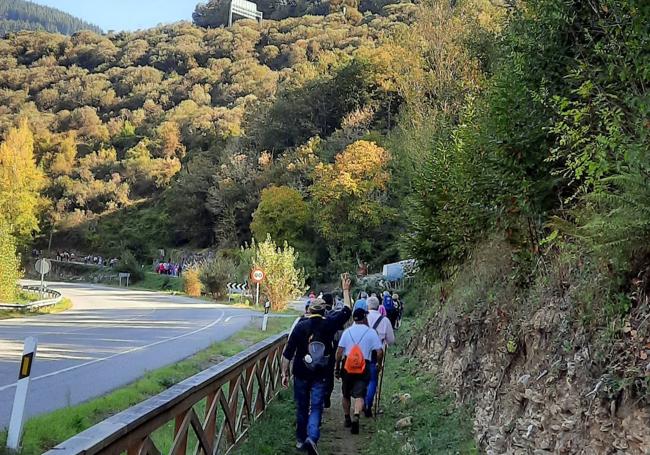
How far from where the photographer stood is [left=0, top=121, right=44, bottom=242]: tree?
1784 inches

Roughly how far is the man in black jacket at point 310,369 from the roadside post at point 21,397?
Result: 2.78 meters

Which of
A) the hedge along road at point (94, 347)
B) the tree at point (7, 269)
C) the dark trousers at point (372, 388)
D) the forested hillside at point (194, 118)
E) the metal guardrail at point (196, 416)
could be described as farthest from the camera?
the forested hillside at point (194, 118)

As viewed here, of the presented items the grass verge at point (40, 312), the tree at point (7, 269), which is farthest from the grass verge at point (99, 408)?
the tree at point (7, 269)

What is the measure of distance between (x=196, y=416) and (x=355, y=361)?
3.96 meters

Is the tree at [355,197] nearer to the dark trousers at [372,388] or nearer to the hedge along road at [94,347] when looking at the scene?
the hedge along road at [94,347]

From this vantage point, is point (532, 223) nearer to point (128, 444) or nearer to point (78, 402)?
point (128, 444)

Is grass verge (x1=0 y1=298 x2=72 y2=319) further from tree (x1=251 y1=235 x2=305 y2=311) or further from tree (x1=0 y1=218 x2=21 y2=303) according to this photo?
tree (x1=251 y1=235 x2=305 y2=311)

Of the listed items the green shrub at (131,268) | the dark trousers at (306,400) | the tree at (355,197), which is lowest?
the green shrub at (131,268)

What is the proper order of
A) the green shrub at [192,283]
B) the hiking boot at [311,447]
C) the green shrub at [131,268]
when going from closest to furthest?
1. the hiking boot at [311,447]
2. the green shrub at [192,283]
3. the green shrub at [131,268]

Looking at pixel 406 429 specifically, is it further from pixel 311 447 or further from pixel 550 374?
pixel 550 374

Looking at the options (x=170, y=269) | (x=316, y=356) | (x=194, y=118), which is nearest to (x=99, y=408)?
(x=316, y=356)

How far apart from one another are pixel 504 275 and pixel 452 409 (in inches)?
79.6

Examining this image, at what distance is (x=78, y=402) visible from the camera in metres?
9.15

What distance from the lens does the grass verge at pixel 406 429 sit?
7.20 metres
